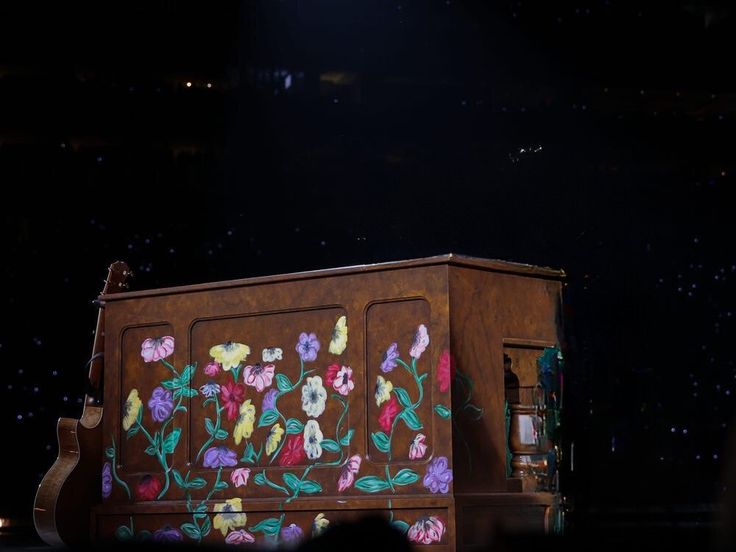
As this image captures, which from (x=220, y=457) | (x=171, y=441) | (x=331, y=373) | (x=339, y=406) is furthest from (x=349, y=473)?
(x=171, y=441)

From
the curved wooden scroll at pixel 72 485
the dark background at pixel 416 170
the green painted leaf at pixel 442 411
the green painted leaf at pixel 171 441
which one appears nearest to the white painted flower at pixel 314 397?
the green painted leaf at pixel 442 411

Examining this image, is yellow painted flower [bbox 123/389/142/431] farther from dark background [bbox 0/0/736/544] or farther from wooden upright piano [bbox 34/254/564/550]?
dark background [bbox 0/0/736/544]

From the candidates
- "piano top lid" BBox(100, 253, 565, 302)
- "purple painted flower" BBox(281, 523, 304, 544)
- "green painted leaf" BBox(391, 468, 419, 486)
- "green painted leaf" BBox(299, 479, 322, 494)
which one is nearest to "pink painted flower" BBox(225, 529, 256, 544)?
"purple painted flower" BBox(281, 523, 304, 544)

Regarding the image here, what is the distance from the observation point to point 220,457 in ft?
12.5

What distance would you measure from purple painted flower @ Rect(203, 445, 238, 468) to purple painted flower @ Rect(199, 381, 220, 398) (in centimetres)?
18

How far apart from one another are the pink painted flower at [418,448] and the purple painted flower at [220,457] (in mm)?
683

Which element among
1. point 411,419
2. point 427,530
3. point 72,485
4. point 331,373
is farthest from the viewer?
point 72,485

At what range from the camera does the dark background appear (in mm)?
5984

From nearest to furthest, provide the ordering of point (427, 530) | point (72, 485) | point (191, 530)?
point (427, 530)
point (191, 530)
point (72, 485)

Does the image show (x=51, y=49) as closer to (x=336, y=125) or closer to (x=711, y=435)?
(x=336, y=125)

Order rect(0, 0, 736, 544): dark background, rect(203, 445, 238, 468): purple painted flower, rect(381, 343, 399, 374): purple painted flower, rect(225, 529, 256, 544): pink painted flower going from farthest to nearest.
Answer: rect(0, 0, 736, 544): dark background, rect(203, 445, 238, 468): purple painted flower, rect(225, 529, 256, 544): pink painted flower, rect(381, 343, 399, 374): purple painted flower

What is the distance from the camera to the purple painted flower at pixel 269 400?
3729mm

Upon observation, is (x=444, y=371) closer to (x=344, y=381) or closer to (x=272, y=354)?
(x=344, y=381)

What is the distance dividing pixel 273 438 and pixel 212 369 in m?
0.35
